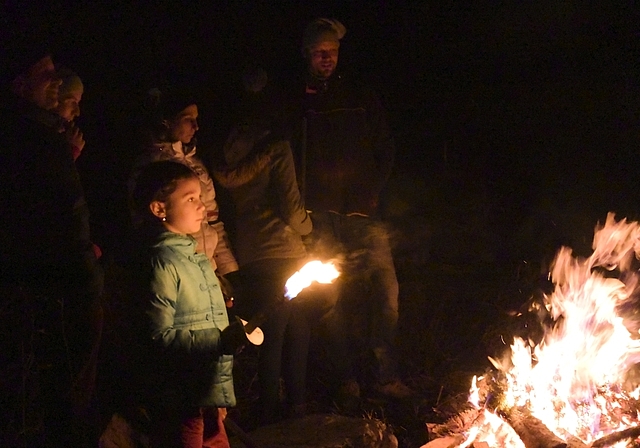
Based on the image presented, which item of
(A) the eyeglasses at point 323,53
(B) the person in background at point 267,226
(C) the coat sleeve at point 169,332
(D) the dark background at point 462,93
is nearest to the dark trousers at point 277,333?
(B) the person in background at point 267,226

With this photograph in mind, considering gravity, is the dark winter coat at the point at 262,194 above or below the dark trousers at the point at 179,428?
above

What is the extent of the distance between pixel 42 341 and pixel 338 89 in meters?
2.84

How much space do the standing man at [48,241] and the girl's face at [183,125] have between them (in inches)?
26.9

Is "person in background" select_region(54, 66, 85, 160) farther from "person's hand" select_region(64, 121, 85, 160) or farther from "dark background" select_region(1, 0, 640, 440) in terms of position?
"dark background" select_region(1, 0, 640, 440)

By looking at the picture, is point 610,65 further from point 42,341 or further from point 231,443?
point 42,341

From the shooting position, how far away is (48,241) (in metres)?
3.45

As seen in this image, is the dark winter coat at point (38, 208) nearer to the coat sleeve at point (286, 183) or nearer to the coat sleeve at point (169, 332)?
the coat sleeve at point (169, 332)

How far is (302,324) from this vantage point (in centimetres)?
479

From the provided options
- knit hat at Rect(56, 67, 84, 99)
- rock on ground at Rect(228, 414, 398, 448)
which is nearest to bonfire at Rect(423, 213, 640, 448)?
rock on ground at Rect(228, 414, 398, 448)

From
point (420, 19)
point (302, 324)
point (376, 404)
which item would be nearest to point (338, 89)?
point (302, 324)

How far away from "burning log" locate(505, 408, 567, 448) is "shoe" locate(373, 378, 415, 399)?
1015 millimetres

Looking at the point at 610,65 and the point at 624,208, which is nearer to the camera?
the point at 624,208

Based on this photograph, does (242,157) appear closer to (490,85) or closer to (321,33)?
(321,33)

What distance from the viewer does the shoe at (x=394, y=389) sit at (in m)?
5.09
